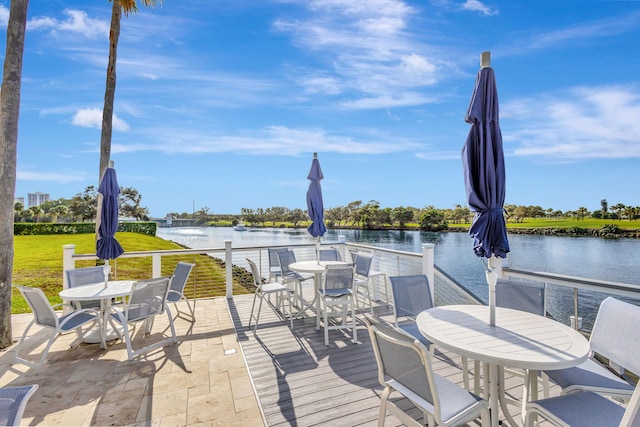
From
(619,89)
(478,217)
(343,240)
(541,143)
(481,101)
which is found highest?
(619,89)

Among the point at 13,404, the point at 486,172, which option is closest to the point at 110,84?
the point at 13,404

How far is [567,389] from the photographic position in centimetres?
191

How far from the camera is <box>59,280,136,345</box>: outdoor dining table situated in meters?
3.55

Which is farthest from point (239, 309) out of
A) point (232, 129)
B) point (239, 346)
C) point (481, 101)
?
point (232, 129)

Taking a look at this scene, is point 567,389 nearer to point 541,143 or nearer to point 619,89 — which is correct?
point 619,89

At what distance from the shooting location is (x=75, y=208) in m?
39.1

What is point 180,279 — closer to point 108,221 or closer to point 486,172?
point 108,221

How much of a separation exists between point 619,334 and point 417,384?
51.2 inches

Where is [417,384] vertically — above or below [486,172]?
below

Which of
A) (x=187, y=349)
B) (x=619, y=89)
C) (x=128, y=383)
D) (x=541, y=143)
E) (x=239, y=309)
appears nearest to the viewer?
(x=128, y=383)

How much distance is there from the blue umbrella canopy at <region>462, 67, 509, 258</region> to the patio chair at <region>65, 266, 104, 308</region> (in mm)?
4727

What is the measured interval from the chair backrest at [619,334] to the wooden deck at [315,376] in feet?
3.03

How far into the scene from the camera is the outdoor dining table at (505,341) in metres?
1.61

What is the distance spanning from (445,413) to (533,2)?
33.5ft
